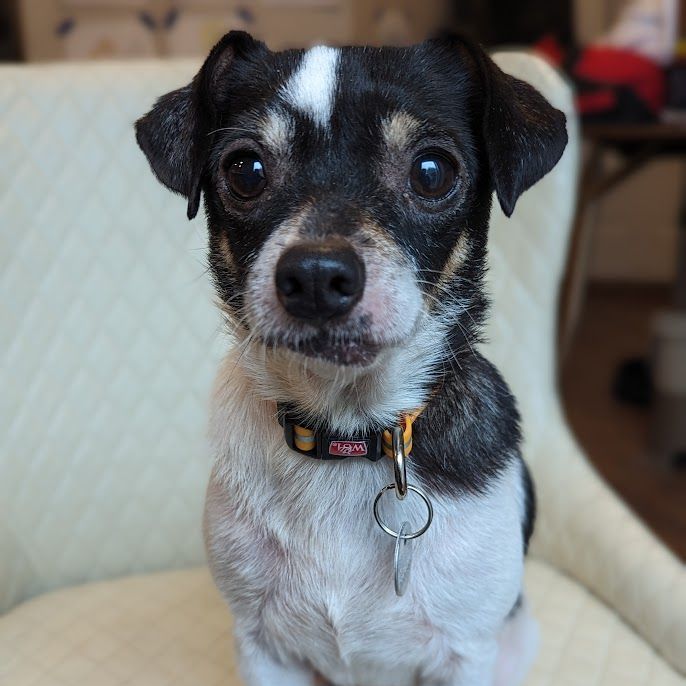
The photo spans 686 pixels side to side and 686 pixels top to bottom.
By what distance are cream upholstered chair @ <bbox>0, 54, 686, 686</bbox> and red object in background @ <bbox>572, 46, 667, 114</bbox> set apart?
3.18 feet

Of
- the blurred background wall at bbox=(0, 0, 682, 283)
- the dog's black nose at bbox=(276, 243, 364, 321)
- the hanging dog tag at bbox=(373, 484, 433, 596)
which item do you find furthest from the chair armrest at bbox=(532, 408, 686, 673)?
the blurred background wall at bbox=(0, 0, 682, 283)


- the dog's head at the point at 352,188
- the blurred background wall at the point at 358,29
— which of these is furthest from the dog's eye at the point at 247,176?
the blurred background wall at the point at 358,29

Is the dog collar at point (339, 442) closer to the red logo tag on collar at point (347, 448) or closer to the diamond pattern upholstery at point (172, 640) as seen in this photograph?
the red logo tag on collar at point (347, 448)

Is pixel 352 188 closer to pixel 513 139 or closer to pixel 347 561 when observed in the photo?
pixel 513 139

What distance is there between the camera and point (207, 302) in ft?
5.05

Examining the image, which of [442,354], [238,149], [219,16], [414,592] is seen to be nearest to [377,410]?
[442,354]

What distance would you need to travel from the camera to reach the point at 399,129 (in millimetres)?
849

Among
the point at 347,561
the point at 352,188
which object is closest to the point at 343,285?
the point at 352,188

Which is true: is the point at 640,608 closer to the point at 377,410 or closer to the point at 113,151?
the point at 377,410

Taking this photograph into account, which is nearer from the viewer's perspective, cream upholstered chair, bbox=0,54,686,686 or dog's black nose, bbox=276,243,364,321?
dog's black nose, bbox=276,243,364,321

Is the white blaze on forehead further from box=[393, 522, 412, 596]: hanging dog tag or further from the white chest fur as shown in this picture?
box=[393, 522, 412, 596]: hanging dog tag

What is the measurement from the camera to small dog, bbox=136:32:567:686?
852 millimetres

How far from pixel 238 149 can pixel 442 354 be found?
31cm

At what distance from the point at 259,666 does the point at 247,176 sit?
0.56m
